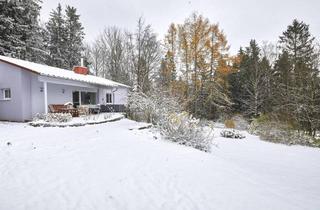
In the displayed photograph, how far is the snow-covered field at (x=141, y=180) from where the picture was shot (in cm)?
296

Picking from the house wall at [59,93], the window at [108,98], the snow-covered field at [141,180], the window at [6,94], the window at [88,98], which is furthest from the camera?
the window at [108,98]

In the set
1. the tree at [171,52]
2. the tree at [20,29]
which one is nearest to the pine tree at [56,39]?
the tree at [20,29]

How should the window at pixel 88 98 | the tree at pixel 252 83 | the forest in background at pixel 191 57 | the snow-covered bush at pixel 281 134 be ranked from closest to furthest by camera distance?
the snow-covered bush at pixel 281 134
the window at pixel 88 98
the forest in background at pixel 191 57
the tree at pixel 252 83

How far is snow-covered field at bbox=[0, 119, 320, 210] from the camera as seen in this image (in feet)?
9.72

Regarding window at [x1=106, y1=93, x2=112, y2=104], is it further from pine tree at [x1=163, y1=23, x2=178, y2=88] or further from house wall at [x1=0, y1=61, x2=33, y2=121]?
house wall at [x1=0, y1=61, x2=33, y2=121]

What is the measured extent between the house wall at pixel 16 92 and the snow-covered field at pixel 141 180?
7.13 meters

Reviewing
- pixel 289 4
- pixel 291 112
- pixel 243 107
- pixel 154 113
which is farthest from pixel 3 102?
pixel 243 107

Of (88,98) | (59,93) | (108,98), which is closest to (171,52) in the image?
(108,98)

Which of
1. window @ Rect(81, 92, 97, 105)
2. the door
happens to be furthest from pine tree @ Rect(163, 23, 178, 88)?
the door

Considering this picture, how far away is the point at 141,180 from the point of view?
375cm

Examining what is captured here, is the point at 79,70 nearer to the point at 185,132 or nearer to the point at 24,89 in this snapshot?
the point at 24,89

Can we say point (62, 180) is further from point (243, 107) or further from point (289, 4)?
point (243, 107)

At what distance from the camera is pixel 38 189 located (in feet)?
11.0

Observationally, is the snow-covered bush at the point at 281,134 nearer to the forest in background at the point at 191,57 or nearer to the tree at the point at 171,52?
the forest in background at the point at 191,57
